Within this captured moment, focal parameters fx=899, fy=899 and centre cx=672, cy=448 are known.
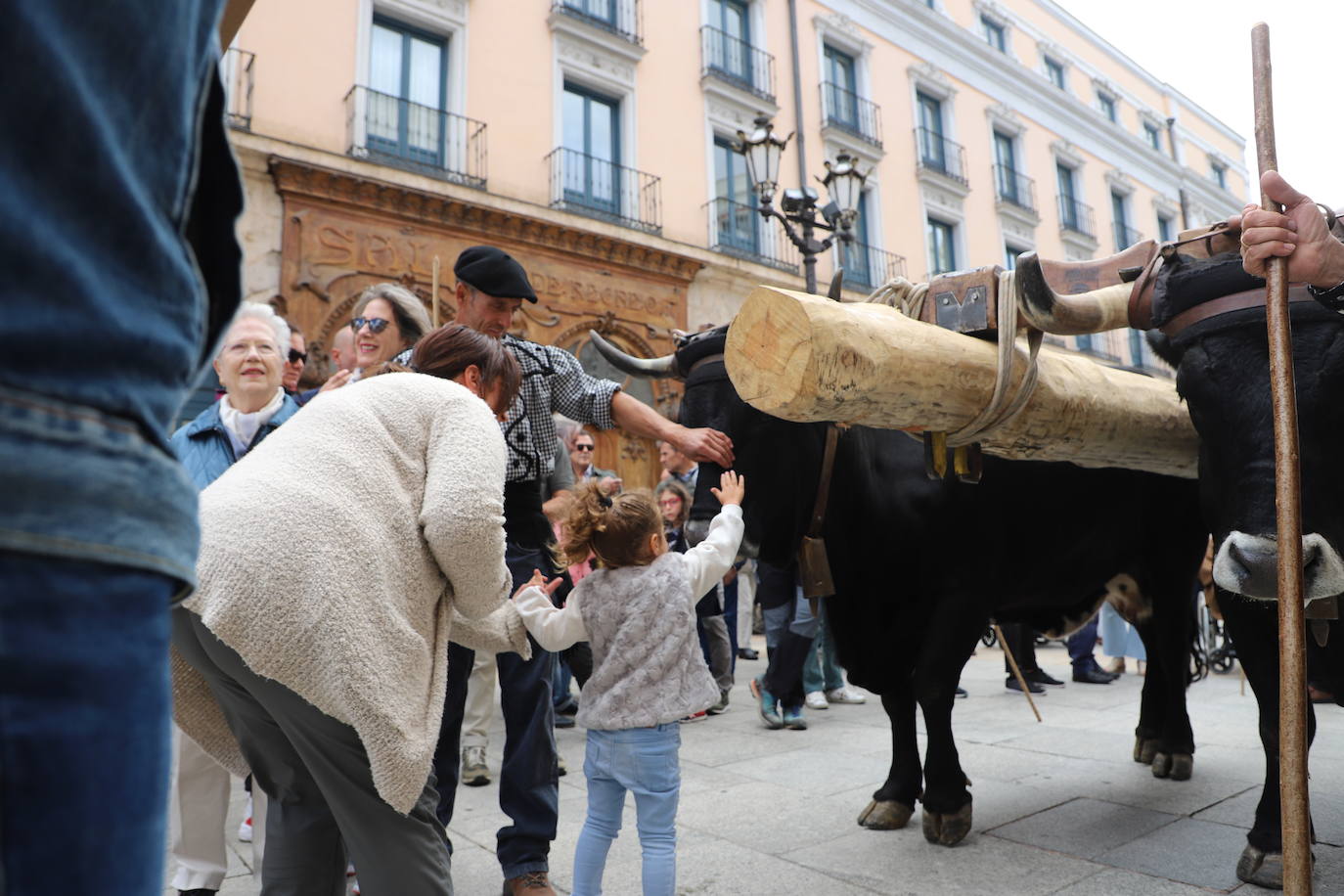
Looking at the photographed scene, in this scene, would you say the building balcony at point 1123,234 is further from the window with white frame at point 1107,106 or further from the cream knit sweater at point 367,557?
the cream knit sweater at point 367,557

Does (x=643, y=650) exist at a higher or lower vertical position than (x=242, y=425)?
lower

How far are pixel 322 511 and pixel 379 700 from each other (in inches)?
15.5

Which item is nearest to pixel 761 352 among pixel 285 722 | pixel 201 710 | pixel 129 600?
pixel 285 722

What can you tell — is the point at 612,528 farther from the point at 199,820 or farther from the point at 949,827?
the point at 949,827

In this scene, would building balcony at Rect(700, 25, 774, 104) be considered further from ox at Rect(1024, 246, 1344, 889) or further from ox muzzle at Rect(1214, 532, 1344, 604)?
ox muzzle at Rect(1214, 532, 1344, 604)

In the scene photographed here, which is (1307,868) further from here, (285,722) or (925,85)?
(925,85)

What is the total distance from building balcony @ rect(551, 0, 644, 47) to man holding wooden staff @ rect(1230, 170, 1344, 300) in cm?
1292

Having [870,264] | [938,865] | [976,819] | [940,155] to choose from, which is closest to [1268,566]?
[938,865]

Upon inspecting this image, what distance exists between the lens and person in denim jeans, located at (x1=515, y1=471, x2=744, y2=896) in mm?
2650

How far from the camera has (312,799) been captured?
204 centimetres

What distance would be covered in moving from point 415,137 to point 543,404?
10052 mm

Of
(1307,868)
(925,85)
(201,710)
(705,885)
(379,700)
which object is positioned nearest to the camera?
(379,700)

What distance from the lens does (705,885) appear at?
9.64 ft

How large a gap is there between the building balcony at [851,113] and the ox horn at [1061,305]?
1493 cm
